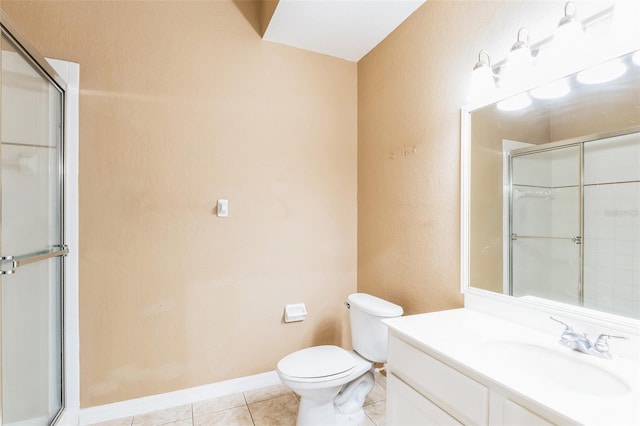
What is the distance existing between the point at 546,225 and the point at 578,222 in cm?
12

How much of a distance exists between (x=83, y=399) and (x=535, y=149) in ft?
8.62

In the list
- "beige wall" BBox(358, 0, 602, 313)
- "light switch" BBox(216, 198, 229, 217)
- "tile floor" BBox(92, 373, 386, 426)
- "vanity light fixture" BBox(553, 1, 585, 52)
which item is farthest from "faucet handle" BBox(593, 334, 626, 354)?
"light switch" BBox(216, 198, 229, 217)

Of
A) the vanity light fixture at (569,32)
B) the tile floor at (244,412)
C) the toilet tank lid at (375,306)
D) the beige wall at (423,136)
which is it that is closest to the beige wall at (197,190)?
the tile floor at (244,412)

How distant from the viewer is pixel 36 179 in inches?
59.4

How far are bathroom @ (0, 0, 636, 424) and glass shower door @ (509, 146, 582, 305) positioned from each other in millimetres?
295

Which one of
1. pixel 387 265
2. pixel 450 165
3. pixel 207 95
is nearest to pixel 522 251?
pixel 450 165

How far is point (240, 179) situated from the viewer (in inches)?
82.9

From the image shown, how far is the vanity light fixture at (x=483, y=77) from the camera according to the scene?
1.36 metres

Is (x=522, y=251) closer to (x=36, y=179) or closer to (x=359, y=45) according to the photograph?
(x=359, y=45)

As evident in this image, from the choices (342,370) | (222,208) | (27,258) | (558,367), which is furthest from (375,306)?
(27,258)

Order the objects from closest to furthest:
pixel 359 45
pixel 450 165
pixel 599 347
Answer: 1. pixel 599 347
2. pixel 450 165
3. pixel 359 45

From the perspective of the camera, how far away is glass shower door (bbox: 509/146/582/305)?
3.70 ft

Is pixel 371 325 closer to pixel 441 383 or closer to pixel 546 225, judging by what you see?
pixel 441 383

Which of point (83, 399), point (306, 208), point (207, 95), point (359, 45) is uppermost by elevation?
point (359, 45)
